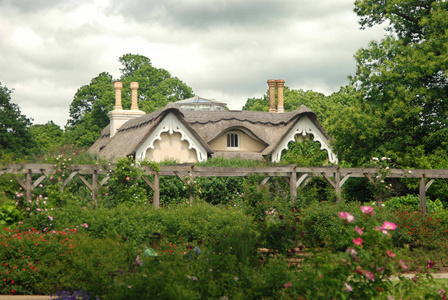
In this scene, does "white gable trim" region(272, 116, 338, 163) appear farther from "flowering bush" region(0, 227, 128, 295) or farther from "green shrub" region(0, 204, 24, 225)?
"flowering bush" region(0, 227, 128, 295)

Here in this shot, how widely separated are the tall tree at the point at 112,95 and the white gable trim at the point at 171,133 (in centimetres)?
2342

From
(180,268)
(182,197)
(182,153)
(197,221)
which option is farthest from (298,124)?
(180,268)

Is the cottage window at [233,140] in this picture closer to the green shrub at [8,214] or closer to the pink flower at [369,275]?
the green shrub at [8,214]

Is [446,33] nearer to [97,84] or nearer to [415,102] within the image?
[415,102]

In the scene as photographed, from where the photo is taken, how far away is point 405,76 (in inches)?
923

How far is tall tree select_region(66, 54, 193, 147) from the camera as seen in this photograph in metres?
52.6

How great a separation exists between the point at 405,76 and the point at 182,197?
37.1 feet

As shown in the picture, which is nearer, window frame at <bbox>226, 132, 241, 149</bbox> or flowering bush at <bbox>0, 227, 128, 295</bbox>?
flowering bush at <bbox>0, 227, 128, 295</bbox>

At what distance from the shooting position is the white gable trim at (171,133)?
2830 centimetres

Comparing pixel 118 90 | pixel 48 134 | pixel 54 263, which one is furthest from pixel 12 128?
pixel 54 263

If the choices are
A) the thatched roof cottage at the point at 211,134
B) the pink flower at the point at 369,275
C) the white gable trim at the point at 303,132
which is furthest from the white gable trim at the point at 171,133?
the pink flower at the point at 369,275

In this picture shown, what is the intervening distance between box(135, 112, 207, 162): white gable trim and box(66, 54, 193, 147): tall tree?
23.4 m

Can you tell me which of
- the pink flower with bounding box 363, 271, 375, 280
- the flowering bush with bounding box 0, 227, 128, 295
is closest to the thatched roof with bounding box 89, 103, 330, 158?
the flowering bush with bounding box 0, 227, 128, 295

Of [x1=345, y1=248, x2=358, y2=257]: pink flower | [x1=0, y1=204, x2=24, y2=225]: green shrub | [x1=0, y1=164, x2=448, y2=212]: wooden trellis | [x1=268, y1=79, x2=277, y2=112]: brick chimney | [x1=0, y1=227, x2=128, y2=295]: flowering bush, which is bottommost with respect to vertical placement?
[x1=0, y1=227, x2=128, y2=295]: flowering bush
